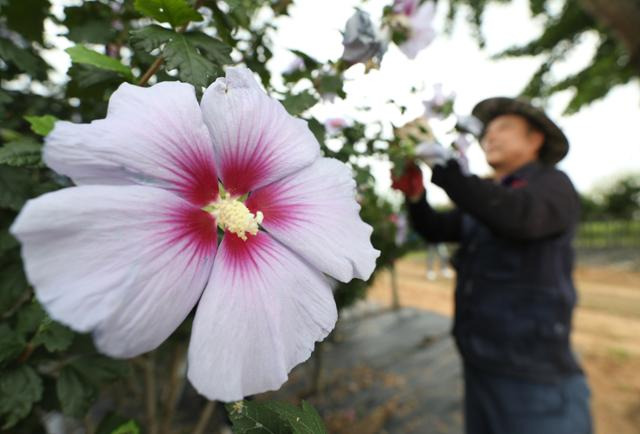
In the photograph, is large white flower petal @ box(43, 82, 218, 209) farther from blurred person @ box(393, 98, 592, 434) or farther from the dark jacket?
the dark jacket

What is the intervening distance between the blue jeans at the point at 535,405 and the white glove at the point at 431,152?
129cm

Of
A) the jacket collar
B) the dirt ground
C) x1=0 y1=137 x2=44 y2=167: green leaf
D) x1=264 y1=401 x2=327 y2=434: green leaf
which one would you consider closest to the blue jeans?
the jacket collar

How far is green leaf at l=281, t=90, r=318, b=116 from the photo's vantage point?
0.67 meters

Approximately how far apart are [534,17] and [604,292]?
551cm

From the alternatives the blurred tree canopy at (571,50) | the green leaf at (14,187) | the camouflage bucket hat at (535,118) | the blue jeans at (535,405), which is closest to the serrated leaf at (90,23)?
the green leaf at (14,187)

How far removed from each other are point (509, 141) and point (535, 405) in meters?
1.21

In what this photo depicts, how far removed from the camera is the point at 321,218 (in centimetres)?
49

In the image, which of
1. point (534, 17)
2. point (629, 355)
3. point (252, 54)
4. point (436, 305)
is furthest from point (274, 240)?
point (534, 17)

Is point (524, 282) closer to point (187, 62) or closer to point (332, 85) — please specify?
point (332, 85)

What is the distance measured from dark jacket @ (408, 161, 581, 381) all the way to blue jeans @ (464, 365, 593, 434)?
0.06m

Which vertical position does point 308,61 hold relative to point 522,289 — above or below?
above

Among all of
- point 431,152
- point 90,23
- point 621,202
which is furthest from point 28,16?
point 621,202

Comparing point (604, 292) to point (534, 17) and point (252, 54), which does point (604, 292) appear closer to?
point (534, 17)

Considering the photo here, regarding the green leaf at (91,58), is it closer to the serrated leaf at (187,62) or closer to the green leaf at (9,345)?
the serrated leaf at (187,62)
